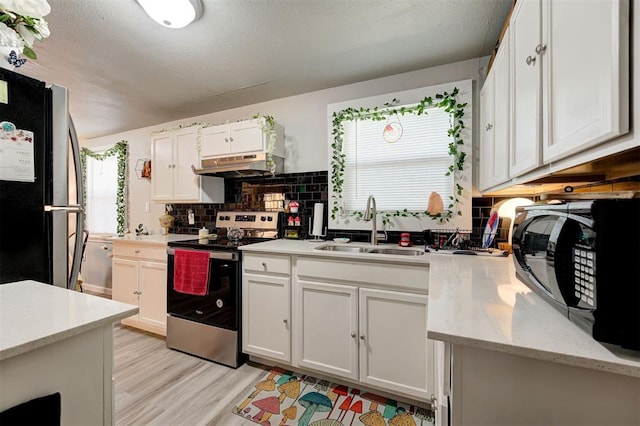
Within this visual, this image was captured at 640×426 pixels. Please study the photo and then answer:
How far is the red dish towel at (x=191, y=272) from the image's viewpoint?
7.62ft

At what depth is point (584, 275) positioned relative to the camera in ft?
2.02

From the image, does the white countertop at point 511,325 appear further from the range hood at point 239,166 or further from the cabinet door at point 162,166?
the cabinet door at point 162,166

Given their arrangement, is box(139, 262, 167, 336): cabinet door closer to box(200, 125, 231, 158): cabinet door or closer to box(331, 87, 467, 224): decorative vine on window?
box(200, 125, 231, 158): cabinet door

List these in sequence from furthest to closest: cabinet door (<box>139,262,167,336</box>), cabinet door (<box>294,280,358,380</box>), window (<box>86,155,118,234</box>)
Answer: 1. window (<box>86,155,118,234</box>)
2. cabinet door (<box>139,262,167,336</box>)
3. cabinet door (<box>294,280,358,380</box>)

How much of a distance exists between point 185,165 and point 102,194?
2.25 meters

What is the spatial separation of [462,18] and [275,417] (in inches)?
106

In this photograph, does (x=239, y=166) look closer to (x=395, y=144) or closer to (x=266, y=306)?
(x=266, y=306)

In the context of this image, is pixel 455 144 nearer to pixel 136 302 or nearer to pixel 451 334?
pixel 451 334

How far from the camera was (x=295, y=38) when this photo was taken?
1.89 metres

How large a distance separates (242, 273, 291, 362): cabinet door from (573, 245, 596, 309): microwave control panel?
1.69 metres

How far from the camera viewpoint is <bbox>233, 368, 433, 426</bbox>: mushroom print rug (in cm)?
166

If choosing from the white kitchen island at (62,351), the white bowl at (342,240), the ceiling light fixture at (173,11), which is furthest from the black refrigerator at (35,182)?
the white bowl at (342,240)

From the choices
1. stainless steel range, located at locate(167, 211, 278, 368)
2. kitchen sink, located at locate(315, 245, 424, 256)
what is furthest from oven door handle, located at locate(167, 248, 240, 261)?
kitchen sink, located at locate(315, 245, 424, 256)

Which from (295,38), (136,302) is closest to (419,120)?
(295,38)
